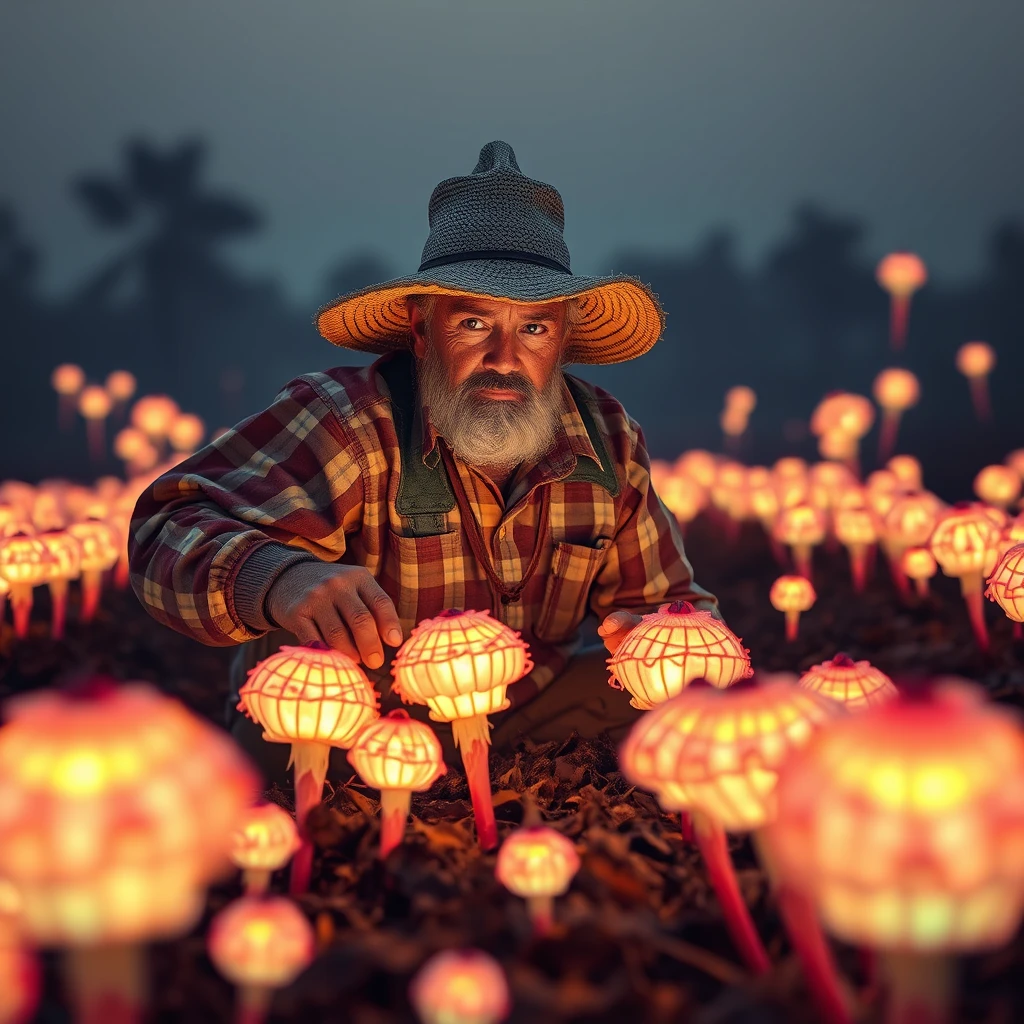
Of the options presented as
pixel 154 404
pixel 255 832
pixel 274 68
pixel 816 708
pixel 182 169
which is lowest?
pixel 255 832

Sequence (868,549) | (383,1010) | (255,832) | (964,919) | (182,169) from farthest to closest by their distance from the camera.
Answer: (182,169), (868,549), (255,832), (383,1010), (964,919)

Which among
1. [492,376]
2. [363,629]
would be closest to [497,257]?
[492,376]

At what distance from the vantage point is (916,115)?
1587cm

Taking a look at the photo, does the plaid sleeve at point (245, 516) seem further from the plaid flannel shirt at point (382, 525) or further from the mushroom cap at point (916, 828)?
the mushroom cap at point (916, 828)

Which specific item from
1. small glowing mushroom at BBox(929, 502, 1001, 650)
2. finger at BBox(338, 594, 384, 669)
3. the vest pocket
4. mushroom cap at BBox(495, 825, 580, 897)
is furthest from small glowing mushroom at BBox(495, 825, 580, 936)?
small glowing mushroom at BBox(929, 502, 1001, 650)

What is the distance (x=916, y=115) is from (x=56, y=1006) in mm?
17654

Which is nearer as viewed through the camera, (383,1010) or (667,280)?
(383,1010)

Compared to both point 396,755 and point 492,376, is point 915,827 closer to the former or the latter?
point 396,755

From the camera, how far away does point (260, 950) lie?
0.96 meters

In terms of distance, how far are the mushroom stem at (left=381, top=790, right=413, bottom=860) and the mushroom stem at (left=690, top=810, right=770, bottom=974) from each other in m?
0.46

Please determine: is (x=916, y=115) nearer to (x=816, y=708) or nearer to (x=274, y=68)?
(x=274, y=68)

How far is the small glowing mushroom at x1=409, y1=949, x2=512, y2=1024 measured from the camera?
33.7 inches

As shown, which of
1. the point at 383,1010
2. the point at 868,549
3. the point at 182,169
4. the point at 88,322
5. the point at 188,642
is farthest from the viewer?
the point at 88,322

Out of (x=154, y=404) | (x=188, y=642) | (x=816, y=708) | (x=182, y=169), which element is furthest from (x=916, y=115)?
(x=816, y=708)
